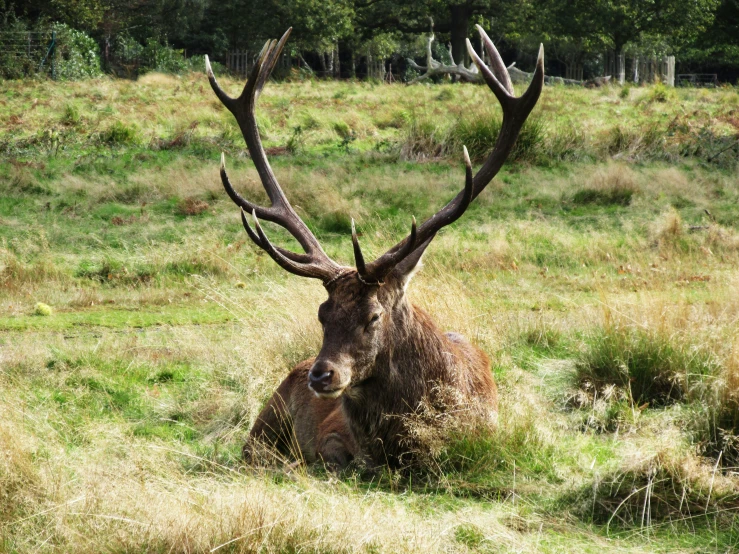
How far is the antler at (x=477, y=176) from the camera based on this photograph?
526 centimetres

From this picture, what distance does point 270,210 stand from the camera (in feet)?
20.0

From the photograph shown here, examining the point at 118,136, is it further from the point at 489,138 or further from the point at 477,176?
the point at 477,176

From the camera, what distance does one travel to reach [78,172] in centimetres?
1638

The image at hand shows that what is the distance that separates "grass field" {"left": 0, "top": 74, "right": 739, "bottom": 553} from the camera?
4500 mm

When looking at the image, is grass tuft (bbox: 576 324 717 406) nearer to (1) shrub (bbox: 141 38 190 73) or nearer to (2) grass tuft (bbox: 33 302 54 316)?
(2) grass tuft (bbox: 33 302 54 316)

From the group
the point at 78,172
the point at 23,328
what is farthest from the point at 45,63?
the point at 23,328

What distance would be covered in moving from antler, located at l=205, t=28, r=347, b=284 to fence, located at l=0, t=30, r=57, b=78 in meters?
25.8

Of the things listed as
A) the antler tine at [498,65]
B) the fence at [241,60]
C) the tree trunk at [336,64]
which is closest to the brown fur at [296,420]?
the antler tine at [498,65]

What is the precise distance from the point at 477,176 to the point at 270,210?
1310 mm

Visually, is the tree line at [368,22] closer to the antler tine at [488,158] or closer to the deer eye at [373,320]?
the antler tine at [488,158]

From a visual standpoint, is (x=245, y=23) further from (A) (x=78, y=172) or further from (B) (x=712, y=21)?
(A) (x=78, y=172)

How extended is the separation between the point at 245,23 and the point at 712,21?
19.9 metres

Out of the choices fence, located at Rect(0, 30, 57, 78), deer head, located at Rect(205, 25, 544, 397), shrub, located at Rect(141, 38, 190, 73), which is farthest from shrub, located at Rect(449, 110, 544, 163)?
shrub, located at Rect(141, 38, 190, 73)

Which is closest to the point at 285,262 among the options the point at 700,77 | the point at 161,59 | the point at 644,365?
the point at 644,365
